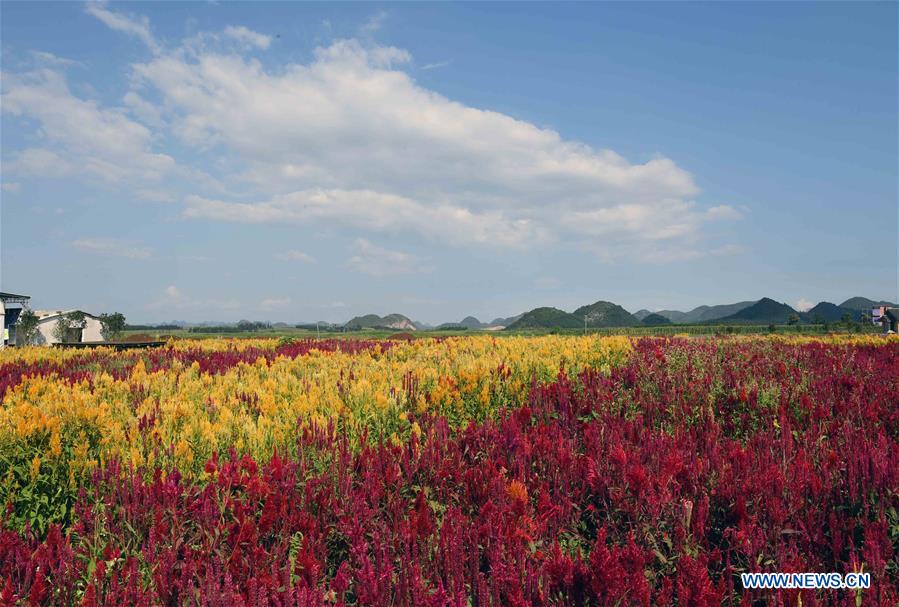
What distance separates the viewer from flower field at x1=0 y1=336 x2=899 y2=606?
211 centimetres

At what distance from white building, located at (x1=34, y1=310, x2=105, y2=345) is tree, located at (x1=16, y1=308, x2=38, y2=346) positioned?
173cm

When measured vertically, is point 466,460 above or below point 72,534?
above

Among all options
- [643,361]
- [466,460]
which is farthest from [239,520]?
[643,361]

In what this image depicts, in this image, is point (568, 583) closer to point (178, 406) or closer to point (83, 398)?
point (178, 406)

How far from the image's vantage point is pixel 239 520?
262cm

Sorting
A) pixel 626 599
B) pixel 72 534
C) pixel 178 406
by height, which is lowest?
pixel 72 534

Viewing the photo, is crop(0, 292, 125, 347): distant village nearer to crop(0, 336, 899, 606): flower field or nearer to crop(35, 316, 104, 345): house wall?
crop(35, 316, 104, 345): house wall

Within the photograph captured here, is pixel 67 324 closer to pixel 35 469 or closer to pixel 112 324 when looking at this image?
pixel 112 324

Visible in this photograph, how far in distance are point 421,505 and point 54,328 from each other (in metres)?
86.5

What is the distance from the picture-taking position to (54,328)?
7106cm

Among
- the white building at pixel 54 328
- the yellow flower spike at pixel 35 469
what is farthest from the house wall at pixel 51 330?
the yellow flower spike at pixel 35 469

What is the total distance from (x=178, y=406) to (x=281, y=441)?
55.2 inches

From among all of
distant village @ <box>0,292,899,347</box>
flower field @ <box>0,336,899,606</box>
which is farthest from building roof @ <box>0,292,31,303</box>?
flower field @ <box>0,336,899,606</box>

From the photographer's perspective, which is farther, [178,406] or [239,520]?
[178,406]
